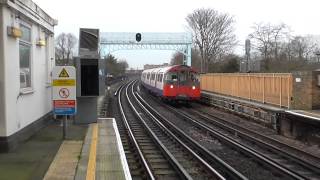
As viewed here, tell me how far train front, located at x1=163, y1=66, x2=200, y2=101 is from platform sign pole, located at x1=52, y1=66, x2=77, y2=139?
2054 cm

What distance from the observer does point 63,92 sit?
41.6ft

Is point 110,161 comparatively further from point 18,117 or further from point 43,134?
point 43,134

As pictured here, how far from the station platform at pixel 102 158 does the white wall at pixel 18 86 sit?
5.04ft

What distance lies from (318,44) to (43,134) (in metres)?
69.6

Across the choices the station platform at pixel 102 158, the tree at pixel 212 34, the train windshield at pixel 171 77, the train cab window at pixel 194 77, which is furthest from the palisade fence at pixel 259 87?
the tree at pixel 212 34

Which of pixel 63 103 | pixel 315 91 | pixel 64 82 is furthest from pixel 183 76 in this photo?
pixel 63 103

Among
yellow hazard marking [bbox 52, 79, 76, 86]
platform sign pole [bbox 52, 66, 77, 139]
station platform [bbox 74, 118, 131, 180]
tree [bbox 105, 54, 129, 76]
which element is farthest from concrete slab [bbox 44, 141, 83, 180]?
tree [bbox 105, 54, 129, 76]

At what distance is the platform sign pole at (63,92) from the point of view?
12609 millimetres

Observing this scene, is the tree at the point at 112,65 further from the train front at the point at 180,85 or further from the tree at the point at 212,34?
the train front at the point at 180,85

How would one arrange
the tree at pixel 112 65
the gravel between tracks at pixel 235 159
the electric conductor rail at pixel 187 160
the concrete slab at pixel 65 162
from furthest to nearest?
the tree at pixel 112 65 → the gravel between tracks at pixel 235 159 → the electric conductor rail at pixel 187 160 → the concrete slab at pixel 65 162

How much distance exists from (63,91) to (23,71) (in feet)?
3.66

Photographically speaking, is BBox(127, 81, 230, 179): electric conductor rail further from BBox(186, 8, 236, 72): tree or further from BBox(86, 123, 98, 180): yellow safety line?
BBox(186, 8, 236, 72): tree

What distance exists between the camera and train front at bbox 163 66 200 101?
33.1 meters

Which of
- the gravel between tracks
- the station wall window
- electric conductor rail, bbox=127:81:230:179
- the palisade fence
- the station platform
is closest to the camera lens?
the station platform
